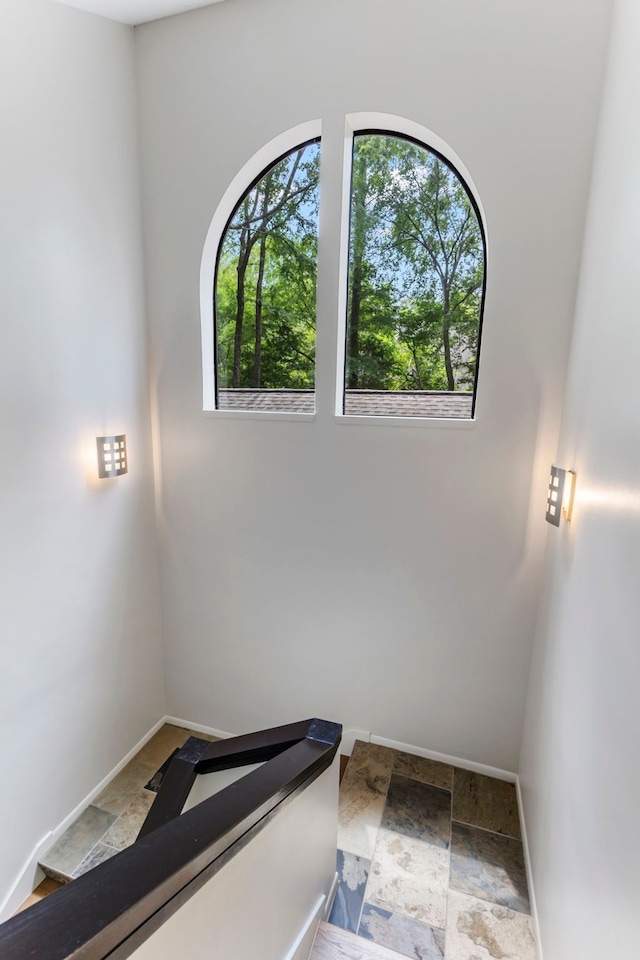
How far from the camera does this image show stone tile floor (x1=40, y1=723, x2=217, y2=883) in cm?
229

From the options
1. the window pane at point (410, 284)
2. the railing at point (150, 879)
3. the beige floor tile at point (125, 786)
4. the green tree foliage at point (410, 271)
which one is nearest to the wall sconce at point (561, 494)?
the window pane at point (410, 284)

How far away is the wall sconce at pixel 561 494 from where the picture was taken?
177cm

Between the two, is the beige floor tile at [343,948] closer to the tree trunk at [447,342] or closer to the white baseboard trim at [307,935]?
the white baseboard trim at [307,935]

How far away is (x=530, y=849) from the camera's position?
2.01 meters

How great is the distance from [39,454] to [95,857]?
2.10 m

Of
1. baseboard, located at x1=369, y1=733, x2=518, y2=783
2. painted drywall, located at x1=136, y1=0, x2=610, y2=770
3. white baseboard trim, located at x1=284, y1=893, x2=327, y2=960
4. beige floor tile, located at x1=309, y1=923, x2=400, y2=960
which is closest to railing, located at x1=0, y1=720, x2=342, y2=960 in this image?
white baseboard trim, located at x1=284, y1=893, x2=327, y2=960

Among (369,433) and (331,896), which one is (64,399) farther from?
(331,896)

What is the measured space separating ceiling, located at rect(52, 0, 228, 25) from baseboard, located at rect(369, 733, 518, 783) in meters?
4.16

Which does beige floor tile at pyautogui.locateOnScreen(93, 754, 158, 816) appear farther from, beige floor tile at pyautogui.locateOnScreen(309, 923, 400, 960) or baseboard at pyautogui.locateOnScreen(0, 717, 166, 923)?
beige floor tile at pyautogui.locateOnScreen(309, 923, 400, 960)

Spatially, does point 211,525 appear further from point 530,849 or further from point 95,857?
Answer: point 530,849

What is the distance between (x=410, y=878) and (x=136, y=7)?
14.4 feet

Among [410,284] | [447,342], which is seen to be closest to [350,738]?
[447,342]

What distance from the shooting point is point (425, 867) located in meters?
2.04

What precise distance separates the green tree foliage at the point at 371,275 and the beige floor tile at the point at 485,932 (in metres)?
2.38
